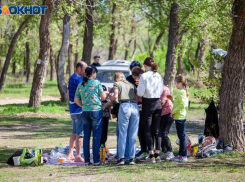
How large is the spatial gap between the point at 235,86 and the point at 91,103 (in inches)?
120

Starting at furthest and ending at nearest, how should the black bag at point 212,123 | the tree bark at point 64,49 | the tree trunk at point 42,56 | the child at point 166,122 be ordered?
the tree bark at point 64,49 → the tree trunk at point 42,56 → the black bag at point 212,123 → the child at point 166,122

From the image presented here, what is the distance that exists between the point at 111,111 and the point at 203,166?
6.92 ft

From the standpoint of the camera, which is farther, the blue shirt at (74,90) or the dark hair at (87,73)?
the blue shirt at (74,90)

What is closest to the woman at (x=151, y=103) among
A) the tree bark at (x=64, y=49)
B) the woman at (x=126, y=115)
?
the woman at (x=126, y=115)

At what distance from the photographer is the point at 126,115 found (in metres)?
8.57

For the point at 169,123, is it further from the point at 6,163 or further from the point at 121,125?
the point at 6,163

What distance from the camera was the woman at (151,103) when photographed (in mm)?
8633

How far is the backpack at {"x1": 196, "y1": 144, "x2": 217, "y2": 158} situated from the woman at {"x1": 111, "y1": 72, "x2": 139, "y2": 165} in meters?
1.46

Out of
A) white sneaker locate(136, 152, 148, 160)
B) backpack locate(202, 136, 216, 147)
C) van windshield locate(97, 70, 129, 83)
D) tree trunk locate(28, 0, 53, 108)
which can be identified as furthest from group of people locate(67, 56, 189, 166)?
van windshield locate(97, 70, 129, 83)

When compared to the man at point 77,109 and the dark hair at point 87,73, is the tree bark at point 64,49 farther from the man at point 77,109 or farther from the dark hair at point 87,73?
the dark hair at point 87,73

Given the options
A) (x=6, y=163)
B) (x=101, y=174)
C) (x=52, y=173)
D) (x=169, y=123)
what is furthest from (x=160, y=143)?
(x=6, y=163)

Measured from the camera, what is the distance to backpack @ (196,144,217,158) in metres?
9.31

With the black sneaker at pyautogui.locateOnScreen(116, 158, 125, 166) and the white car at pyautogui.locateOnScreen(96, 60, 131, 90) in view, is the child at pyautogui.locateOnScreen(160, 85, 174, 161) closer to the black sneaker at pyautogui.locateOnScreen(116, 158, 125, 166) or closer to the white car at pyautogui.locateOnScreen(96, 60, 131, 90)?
the black sneaker at pyautogui.locateOnScreen(116, 158, 125, 166)

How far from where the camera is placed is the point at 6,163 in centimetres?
899
